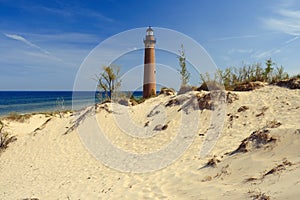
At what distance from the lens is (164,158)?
8.55 metres

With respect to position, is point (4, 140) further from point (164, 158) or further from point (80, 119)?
point (164, 158)

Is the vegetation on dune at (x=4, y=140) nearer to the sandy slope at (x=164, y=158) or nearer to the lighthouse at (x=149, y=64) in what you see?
the sandy slope at (x=164, y=158)

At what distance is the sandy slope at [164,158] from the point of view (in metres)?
5.30

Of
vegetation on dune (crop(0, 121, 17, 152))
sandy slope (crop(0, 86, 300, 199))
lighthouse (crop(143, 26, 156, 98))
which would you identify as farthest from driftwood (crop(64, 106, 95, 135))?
lighthouse (crop(143, 26, 156, 98))

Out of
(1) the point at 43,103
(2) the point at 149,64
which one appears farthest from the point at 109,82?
(1) the point at 43,103

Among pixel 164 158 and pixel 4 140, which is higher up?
pixel 164 158

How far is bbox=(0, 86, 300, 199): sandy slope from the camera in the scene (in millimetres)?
5301

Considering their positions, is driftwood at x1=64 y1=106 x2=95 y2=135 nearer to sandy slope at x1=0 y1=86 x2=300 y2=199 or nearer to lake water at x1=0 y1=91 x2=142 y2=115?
sandy slope at x1=0 y1=86 x2=300 y2=199

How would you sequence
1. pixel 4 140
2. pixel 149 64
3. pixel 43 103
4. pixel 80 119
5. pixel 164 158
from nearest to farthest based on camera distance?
pixel 164 158 < pixel 4 140 < pixel 80 119 < pixel 149 64 < pixel 43 103

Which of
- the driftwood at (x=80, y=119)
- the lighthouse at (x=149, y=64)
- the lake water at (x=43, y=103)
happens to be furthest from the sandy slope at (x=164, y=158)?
the lake water at (x=43, y=103)

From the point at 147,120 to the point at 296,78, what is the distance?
803cm

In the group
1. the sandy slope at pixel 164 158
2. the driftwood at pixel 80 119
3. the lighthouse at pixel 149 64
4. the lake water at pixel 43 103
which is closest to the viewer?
the sandy slope at pixel 164 158

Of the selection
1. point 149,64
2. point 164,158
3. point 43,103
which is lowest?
point 164,158

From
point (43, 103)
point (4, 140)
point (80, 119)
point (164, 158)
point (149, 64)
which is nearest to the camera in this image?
point (164, 158)
